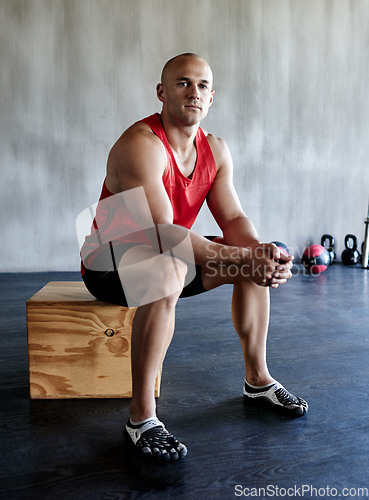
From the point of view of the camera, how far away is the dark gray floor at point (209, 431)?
1026 millimetres

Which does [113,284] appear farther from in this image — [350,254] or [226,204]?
[350,254]

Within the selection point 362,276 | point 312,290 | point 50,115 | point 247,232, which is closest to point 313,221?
point 362,276

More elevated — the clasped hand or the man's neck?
the man's neck

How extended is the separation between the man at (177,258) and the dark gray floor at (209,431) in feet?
0.26

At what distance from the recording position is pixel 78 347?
1.44 m

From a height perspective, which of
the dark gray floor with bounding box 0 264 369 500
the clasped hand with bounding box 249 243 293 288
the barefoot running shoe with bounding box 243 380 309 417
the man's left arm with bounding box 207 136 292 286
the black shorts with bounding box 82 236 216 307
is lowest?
the dark gray floor with bounding box 0 264 369 500

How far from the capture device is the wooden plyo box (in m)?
1.43

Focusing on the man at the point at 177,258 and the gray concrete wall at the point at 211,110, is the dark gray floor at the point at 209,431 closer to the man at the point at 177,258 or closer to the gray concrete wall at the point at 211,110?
the man at the point at 177,258

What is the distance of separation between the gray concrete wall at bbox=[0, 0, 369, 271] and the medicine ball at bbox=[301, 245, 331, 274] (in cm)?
59

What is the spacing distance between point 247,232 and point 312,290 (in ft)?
6.29

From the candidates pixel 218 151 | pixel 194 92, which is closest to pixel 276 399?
pixel 218 151

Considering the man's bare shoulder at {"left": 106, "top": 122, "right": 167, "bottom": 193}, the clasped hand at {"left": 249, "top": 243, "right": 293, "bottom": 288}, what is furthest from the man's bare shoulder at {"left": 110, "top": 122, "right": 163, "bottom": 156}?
the clasped hand at {"left": 249, "top": 243, "right": 293, "bottom": 288}

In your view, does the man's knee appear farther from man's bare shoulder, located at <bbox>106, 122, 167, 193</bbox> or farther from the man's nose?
the man's nose

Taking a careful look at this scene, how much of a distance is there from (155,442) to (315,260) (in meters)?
2.95
